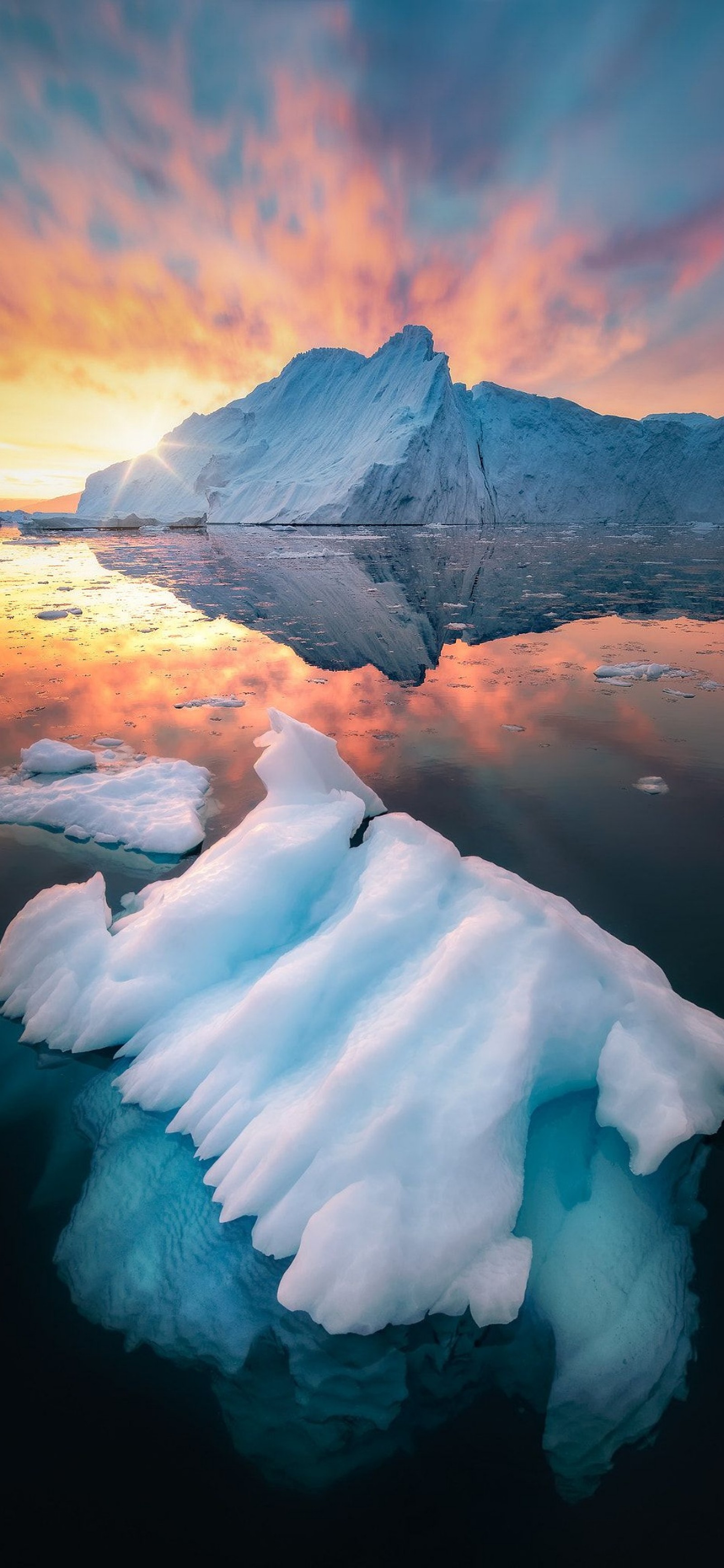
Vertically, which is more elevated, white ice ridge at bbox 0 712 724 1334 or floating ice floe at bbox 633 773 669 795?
floating ice floe at bbox 633 773 669 795

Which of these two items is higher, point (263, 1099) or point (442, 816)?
point (442, 816)

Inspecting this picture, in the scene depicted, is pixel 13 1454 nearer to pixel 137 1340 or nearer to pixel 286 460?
pixel 137 1340

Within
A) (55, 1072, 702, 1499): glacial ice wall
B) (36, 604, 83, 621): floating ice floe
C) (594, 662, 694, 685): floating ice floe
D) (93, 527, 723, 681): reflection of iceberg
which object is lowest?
(55, 1072, 702, 1499): glacial ice wall

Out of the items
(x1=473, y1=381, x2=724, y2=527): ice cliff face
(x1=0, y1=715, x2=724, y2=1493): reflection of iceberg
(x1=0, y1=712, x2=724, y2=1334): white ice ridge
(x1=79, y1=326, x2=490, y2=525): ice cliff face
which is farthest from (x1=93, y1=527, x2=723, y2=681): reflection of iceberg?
(x1=473, y1=381, x2=724, y2=527): ice cliff face

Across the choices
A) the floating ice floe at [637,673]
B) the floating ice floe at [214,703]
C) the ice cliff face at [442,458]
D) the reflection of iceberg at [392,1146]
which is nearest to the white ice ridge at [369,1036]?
the reflection of iceberg at [392,1146]

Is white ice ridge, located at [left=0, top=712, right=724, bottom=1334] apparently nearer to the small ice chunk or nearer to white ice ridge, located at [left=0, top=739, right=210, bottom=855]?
white ice ridge, located at [left=0, top=739, right=210, bottom=855]

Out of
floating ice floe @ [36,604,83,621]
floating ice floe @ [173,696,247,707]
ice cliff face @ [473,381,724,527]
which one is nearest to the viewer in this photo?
floating ice floe @ [173,696,247,707]

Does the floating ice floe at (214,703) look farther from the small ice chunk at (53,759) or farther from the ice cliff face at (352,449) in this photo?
the ice cliff face at (352,449)

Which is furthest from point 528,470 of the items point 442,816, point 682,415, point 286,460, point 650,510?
point 442,816
